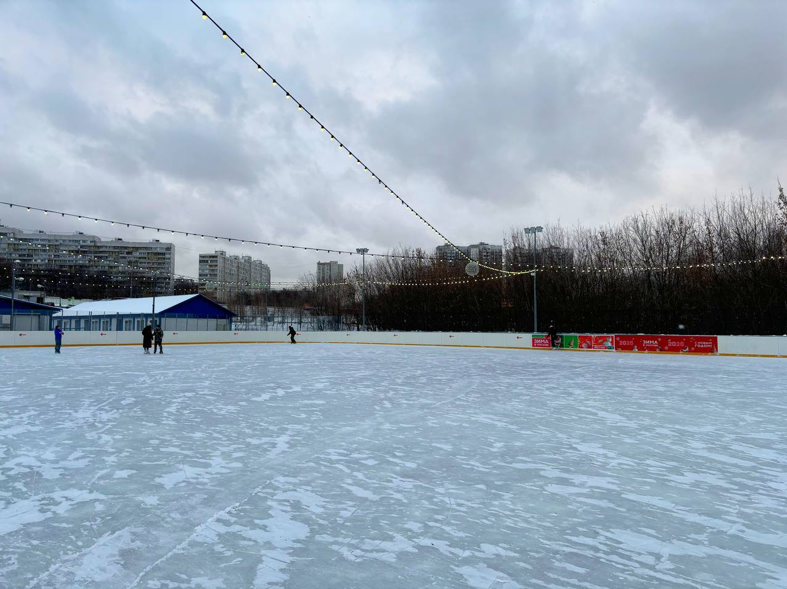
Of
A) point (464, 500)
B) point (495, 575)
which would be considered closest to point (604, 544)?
point (495, 575)

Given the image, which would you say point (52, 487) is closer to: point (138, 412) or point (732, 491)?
point (138, 412)

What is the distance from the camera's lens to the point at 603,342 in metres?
23.9

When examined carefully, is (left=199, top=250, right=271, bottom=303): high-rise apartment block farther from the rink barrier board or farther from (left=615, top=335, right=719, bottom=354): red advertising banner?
(left=615, top=335, right=719, bottom=354): red advertising banner

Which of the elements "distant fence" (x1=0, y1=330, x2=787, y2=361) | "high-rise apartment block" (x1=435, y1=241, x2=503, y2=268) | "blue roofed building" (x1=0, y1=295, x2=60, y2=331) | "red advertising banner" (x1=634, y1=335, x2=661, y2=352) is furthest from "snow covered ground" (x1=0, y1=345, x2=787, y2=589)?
"high-rise apartment block" (x1=435, y1=241, x2=503, y2=268)

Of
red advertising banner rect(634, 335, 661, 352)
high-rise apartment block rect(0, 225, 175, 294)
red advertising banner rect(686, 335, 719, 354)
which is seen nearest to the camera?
red advertising banner rect(686, 335, 719, 354)

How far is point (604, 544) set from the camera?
2.98 meters

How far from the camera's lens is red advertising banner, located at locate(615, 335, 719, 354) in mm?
20953

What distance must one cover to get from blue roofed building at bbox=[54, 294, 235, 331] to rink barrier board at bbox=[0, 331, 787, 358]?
345cm

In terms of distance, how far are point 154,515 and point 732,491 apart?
446 cm

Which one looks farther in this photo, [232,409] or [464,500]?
[232,409]

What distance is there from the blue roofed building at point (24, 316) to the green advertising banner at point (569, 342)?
103ft

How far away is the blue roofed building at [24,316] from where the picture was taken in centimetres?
3093

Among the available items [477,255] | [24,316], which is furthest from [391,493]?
[477,255]

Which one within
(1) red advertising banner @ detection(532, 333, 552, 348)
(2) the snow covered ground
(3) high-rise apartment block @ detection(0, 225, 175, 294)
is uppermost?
(3) high-rise apartment block @ detection(0, 225, 175, 294)
